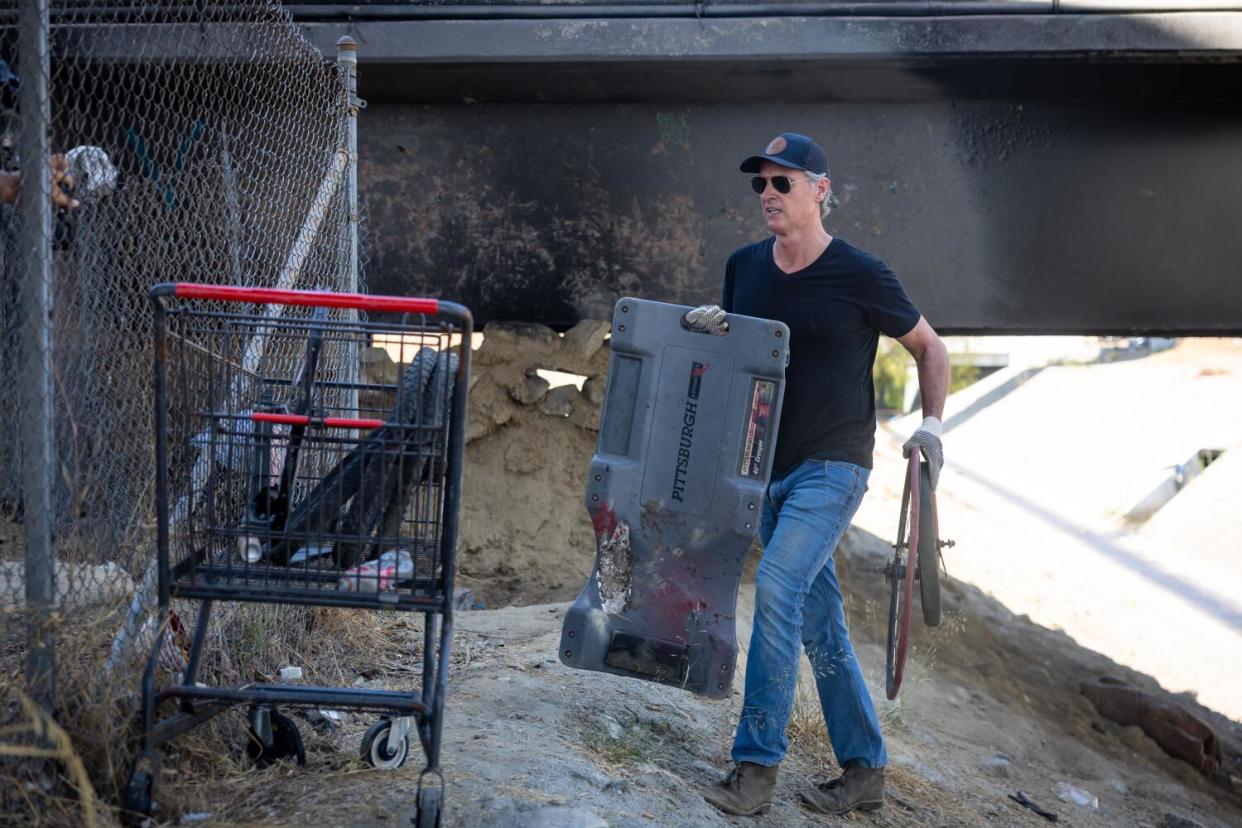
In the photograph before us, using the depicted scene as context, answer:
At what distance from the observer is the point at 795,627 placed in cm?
389

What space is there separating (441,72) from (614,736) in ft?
12.3

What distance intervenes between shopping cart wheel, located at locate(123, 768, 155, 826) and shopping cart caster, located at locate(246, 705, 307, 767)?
513 millimetres

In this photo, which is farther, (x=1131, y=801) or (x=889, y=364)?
(x=889, y=364)

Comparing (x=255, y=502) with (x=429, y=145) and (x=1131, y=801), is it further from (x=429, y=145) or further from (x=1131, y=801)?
(x=1131, y=801)

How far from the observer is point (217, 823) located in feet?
10.2

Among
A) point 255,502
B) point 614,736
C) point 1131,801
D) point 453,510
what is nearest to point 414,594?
point 453,510

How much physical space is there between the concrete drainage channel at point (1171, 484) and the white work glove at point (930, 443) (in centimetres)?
1321

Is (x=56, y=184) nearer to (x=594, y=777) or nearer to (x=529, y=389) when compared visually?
(x=594, y=777)

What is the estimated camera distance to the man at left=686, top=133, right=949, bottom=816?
12.8ft

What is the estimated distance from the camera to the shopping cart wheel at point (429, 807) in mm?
3086

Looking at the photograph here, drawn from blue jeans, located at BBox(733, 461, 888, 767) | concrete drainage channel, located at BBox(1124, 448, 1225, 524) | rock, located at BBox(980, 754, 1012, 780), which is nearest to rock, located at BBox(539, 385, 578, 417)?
rock, located at BBox(980, 754, 1012, 780)

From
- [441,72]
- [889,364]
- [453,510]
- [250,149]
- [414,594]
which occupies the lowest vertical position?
[889,364]

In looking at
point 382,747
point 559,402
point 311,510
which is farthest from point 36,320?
point 559,402

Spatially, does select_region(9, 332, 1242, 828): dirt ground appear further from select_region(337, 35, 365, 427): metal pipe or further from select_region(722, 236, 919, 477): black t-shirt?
select_region(337, 35, 365, 427): metal pipe
